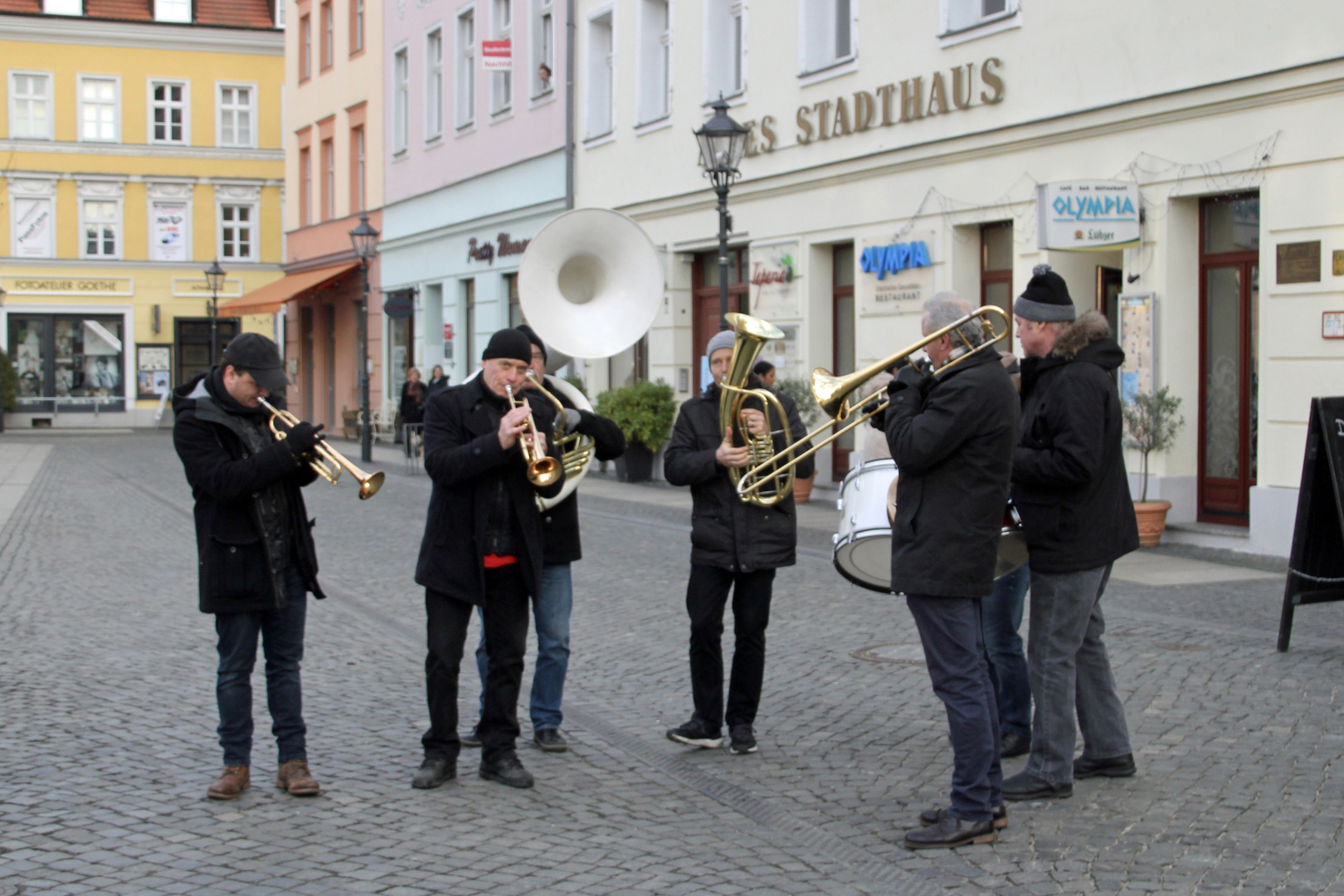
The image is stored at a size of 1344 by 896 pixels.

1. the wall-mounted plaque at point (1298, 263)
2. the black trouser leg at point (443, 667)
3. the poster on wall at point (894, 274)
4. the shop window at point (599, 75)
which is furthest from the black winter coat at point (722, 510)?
the shop window at point (599, 75)

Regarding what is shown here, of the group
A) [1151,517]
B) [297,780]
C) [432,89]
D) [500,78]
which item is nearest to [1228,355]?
[1151,517]

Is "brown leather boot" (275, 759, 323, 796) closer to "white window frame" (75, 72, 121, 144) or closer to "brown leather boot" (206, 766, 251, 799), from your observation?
"brown leather boot" (206, 766, 251, 799)

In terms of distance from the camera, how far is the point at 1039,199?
13023mm

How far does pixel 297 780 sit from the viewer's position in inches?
225

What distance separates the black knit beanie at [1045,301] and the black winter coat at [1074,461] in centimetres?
7

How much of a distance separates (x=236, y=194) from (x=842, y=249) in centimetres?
3318

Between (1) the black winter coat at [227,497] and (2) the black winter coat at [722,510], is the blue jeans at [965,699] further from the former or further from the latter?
(1) the black winter coat at [227,497]

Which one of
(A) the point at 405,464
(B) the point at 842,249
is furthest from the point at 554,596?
(A) the point at 405,464

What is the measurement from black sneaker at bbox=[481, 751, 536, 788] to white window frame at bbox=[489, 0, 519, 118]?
872 inches

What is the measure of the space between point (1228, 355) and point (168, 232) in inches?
1549

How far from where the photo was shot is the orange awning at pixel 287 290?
34.8 meters

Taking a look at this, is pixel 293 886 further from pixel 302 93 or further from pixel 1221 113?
pixel 302 93

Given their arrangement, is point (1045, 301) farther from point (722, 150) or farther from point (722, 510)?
point (722, 150)

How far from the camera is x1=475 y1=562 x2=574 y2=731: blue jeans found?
636cm
